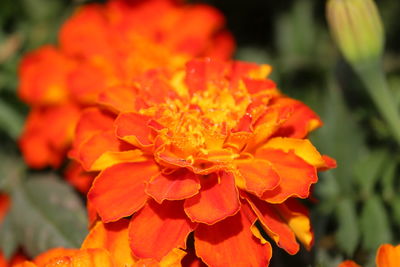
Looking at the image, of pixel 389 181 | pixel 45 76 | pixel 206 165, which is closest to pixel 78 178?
pixel 45 76

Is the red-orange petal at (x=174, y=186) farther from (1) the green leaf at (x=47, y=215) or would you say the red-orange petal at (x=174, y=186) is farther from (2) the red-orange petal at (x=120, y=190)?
(1) the green leaf at (x=47, y=215)

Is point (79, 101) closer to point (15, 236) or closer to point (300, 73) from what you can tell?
point (15, 236)

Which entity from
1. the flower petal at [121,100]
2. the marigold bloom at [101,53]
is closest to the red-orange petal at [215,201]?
the flower petal at [121,100]

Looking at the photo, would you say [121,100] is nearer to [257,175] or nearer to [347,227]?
[257,175]

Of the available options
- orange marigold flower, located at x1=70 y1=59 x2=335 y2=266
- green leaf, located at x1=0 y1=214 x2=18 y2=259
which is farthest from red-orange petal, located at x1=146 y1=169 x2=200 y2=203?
green leaf, located at x1=0 y1=214 x2=18 y2=259

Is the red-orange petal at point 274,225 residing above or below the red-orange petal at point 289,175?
below

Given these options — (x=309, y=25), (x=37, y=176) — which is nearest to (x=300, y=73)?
(x=309, y=25)

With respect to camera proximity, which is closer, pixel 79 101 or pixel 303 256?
pixel 303 256
